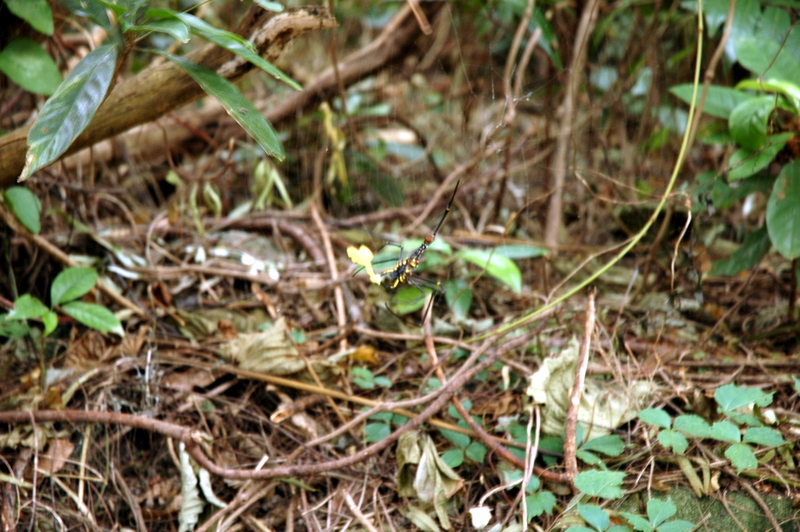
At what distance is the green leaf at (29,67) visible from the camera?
1683mm

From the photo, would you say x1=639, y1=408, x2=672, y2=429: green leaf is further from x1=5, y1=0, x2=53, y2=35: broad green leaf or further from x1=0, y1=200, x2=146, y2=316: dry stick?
x1=5, y1=0, x2=53, y2=35: broad green leaf

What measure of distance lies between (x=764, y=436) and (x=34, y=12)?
2.05 meters

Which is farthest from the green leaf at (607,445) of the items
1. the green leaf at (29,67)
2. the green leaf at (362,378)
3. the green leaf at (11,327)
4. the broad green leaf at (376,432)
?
the green leaf at (29,67)

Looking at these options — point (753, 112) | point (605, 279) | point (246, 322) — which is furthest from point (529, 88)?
point (246, 322)

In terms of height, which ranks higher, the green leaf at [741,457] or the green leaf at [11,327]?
the green leaf at [11,327]

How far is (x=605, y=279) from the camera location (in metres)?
2.24

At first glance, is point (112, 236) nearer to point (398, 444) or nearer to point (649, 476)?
point (398, 444)

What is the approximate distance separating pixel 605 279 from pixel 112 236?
6.01 feet

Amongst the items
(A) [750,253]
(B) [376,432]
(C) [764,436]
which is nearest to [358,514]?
(B) [376,432]

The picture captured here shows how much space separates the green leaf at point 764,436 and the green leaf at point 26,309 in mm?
1770

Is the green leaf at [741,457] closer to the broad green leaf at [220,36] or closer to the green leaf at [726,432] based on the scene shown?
the green leaf at [726,432]

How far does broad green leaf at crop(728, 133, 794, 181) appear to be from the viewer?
5.50 ft

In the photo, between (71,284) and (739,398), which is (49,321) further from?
(739,398)

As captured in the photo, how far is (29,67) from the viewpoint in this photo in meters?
1.71
